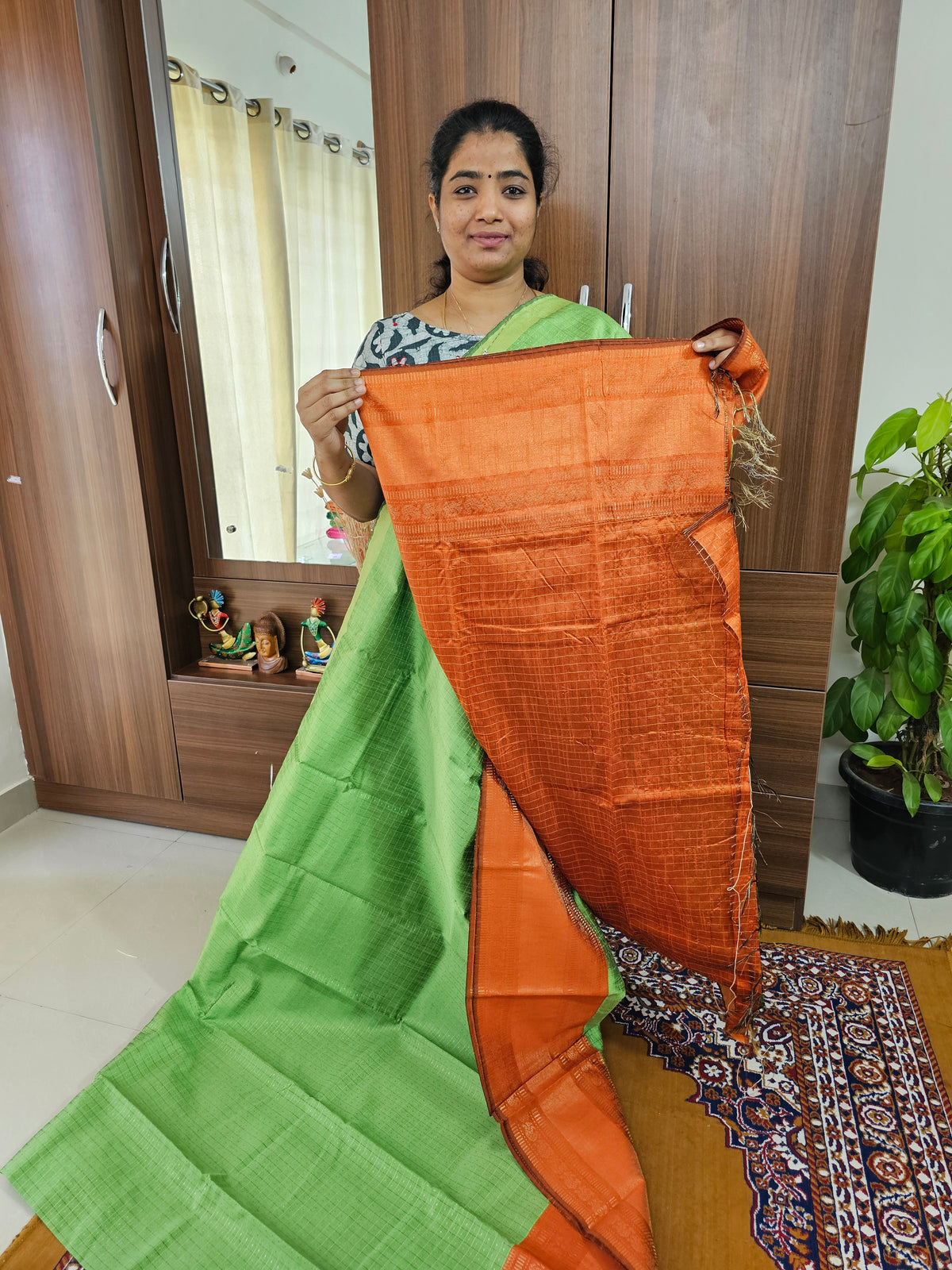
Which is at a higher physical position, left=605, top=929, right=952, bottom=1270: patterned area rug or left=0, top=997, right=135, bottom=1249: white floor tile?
left=605, top=929, right=952, bottom=1270: patterned area rug

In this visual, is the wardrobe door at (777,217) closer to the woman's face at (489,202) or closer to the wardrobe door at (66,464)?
the woman's face at (489,202)

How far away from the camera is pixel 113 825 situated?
2.37m

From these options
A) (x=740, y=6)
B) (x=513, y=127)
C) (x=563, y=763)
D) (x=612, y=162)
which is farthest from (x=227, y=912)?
(x=740, y=6)

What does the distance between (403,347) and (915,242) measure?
1.31 m

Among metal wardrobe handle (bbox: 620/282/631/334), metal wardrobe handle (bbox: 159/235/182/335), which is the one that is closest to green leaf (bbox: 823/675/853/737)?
metal wardrobe handle (bbox: 620/282/631/334)

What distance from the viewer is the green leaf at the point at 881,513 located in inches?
69.3

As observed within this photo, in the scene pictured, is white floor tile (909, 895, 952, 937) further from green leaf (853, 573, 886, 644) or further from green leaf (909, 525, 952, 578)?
green leaf (909, 525, 952, 578)

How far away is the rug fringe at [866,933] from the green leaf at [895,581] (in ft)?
2.32

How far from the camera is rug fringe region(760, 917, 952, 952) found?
176cm

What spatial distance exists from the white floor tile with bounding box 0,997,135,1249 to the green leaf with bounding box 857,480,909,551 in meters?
1.81

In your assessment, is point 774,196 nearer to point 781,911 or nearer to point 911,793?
point 911,793

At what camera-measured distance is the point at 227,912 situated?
145 cm

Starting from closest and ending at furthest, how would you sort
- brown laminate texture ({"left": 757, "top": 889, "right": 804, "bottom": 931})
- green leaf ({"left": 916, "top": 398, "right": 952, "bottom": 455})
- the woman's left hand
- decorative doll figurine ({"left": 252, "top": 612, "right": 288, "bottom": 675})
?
the woman's left hand, green leaf ({"left": 916, "top": 398, "right": 952, "bottom": 455}), brown laminate texture ({"left": 757, "top": 889, "right": 804, "bottom": 931}), decorative doll figurine ({"left": 252, "top": 612, "right": 288, "bottom": 675})

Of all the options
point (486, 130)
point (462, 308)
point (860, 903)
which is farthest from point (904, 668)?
point (486, 130)
